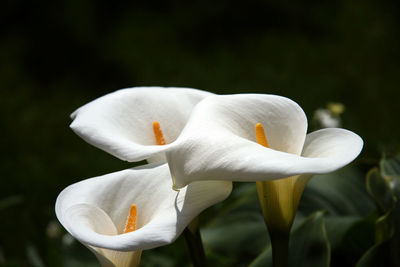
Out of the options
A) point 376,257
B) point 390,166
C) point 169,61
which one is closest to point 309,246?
point 376,257

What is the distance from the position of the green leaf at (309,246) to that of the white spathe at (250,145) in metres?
0.17

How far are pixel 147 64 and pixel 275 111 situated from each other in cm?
183

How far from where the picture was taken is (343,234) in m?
0.83

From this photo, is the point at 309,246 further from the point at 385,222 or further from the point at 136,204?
the point at 136,204

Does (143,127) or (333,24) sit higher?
(143,127)

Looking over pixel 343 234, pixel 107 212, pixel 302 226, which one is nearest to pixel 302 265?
pixel 302 226

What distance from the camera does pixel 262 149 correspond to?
19.3 inches

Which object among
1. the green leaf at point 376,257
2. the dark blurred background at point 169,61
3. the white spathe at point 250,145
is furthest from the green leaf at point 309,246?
the dark blurred background at point 169,61

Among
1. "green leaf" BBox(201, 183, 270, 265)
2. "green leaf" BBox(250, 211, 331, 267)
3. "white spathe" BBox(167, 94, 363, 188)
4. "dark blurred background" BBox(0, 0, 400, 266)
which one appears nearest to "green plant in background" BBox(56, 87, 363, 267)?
"white spathe" BBox(167, 94, 363, 188)

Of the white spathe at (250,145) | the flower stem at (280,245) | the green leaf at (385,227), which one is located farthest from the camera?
the green leaf at (385,227)

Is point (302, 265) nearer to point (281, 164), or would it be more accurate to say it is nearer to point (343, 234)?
point (343, 234)

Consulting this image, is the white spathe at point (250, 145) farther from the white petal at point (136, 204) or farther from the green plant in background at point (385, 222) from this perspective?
the green plant in background at point (385, 222)

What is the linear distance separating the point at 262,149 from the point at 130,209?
18cm

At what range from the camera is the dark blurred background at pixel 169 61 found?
6.13 ft
